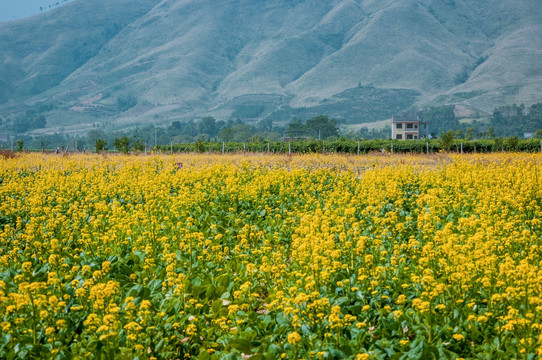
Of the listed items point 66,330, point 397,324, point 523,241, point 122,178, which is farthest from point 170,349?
point 122,178

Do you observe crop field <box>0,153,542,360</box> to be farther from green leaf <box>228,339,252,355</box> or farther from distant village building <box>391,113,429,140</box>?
distant village building <box>391,113,429,140</box>

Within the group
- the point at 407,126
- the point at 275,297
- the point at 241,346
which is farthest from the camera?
the point at 407,126

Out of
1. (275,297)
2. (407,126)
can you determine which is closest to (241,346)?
(275,297)

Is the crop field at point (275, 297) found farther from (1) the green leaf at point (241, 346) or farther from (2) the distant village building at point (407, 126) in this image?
(2) the distant village building at point (407, 126)

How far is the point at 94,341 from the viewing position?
5383mm

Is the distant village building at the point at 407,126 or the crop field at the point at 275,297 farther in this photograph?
the distant village building at the point at 407,126

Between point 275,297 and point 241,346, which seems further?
point 275,297

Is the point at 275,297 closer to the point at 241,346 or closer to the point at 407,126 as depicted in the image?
the point at 241,346

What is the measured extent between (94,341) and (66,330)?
1.71 ft

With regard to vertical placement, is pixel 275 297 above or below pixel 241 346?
above

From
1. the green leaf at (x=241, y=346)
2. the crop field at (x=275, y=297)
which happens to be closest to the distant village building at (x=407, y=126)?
the crop field at (x=275, y=297)

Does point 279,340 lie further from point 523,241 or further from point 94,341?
point 523,241

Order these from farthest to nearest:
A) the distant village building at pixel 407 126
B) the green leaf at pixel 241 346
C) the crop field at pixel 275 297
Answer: the distant village building at pixel 407 126 < the green leaf at pixel 241 346 < the crop field at pixel 275 297

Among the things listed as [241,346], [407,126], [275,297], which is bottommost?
[241,346]
